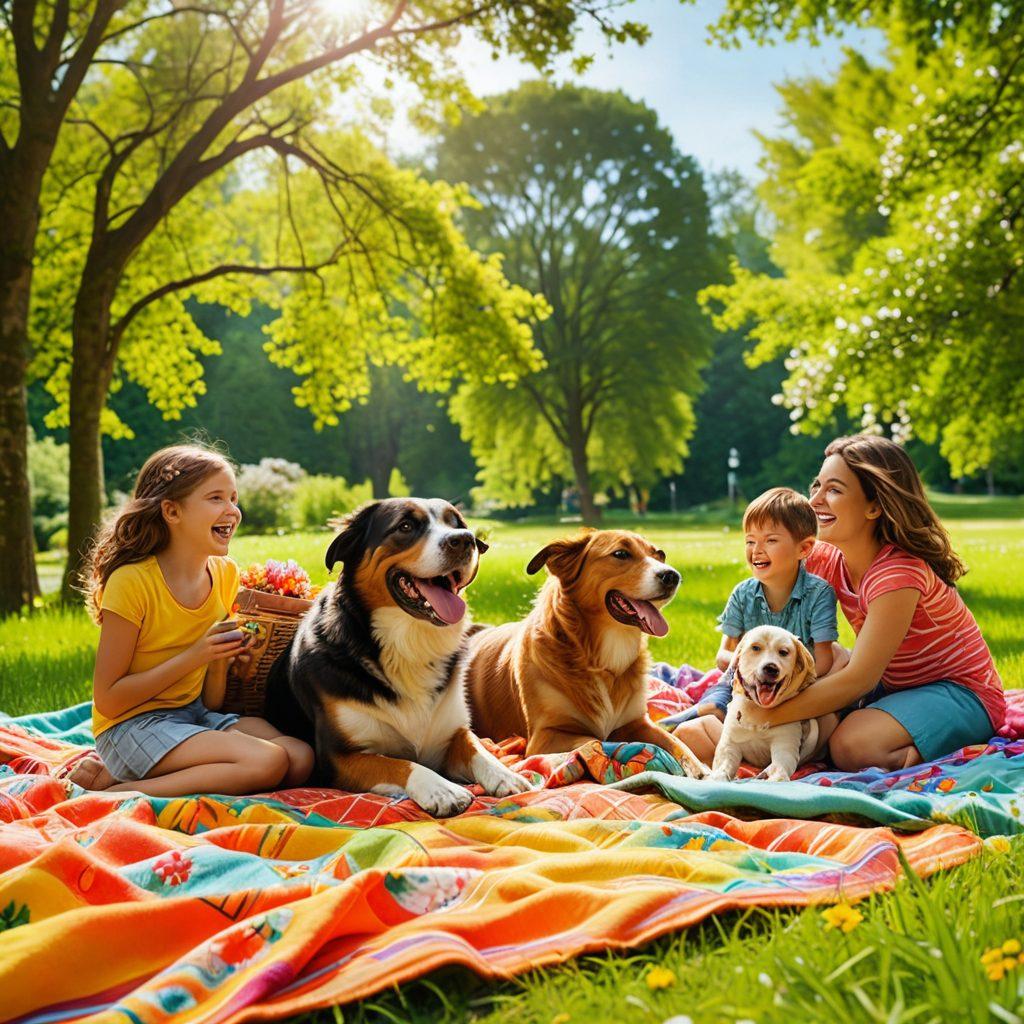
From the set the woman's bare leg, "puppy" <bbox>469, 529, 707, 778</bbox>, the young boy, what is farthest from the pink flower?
the woman's bare leg

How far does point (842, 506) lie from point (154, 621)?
2.98m

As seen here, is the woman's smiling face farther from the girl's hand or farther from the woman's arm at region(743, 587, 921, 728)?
the girl's hand

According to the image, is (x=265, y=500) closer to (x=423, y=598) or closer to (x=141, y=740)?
(x=141, y=740)

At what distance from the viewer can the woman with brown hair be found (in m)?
4.13

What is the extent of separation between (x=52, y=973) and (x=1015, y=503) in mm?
40968

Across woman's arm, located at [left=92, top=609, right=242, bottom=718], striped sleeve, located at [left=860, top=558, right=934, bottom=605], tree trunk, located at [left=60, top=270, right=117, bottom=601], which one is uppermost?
tree trunk, located at [left=60, top=270, right=117, bottom=601]

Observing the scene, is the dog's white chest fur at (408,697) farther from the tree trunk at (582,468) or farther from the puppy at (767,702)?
the tree trunk at (582,468)

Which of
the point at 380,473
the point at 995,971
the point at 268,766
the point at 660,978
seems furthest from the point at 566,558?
the point at 380,473

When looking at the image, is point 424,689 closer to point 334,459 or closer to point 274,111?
point 274,111

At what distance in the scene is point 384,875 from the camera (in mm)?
2504

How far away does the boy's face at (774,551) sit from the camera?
435cm

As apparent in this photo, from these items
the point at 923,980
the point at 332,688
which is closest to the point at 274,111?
the point at 332,688

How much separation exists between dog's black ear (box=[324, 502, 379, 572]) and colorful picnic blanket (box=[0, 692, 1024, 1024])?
935mm

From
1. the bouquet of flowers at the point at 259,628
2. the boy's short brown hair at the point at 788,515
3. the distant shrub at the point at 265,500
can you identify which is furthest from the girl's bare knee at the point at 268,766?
the distant shrub at the point at 265,500
